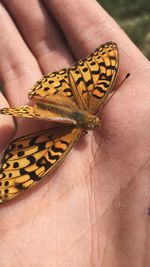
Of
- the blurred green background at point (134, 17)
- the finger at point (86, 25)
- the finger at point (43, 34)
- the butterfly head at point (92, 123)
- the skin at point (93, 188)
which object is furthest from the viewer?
the blurred green background at point (134, 17)

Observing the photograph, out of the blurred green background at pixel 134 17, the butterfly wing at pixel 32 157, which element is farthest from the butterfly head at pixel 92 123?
the blurred green background at pixel 134 17

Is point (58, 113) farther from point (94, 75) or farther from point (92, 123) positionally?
point (94, 75)

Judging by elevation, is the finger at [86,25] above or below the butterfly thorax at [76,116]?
above

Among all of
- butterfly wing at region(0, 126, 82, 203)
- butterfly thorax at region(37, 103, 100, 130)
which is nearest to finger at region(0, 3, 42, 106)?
butterfly thorax at region(37, 103, 100, 130)

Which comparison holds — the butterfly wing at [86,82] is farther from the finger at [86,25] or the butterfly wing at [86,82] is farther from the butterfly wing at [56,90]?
the finger at [86,25]

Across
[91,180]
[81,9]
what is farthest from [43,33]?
[91,180]

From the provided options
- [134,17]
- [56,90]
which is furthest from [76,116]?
[134,17]
